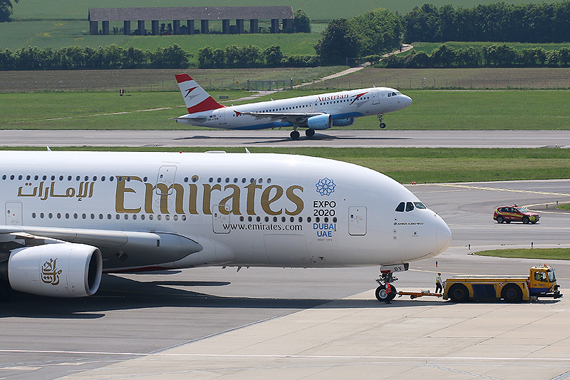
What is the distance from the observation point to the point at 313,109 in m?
93.6

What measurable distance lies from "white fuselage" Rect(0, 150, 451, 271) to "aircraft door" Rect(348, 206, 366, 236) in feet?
0.12

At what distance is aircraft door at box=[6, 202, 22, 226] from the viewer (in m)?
30.8

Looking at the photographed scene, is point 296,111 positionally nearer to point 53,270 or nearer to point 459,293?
point 459,293

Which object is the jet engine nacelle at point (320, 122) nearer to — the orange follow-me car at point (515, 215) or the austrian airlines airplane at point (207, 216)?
the orange follow-me car at point (515, 215)

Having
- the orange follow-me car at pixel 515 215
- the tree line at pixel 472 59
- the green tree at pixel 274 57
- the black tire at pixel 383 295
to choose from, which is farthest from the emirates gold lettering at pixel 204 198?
the green tree at pixel 274 57

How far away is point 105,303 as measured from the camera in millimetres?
29938

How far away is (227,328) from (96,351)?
4407mm

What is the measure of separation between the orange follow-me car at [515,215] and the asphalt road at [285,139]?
108 feet

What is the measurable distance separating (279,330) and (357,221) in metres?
5.65

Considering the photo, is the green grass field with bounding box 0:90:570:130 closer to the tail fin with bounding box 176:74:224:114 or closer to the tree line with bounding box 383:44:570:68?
the tail fin with bounding box 176:74:224:114

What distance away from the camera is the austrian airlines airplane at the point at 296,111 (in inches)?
3600

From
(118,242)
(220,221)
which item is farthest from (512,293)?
(118,242)

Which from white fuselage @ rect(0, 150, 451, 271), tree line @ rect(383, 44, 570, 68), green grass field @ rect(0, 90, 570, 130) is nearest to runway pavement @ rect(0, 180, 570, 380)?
white fuselage @ rect(0, 150, 451, 271)

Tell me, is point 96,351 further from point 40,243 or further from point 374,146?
point 374,146
